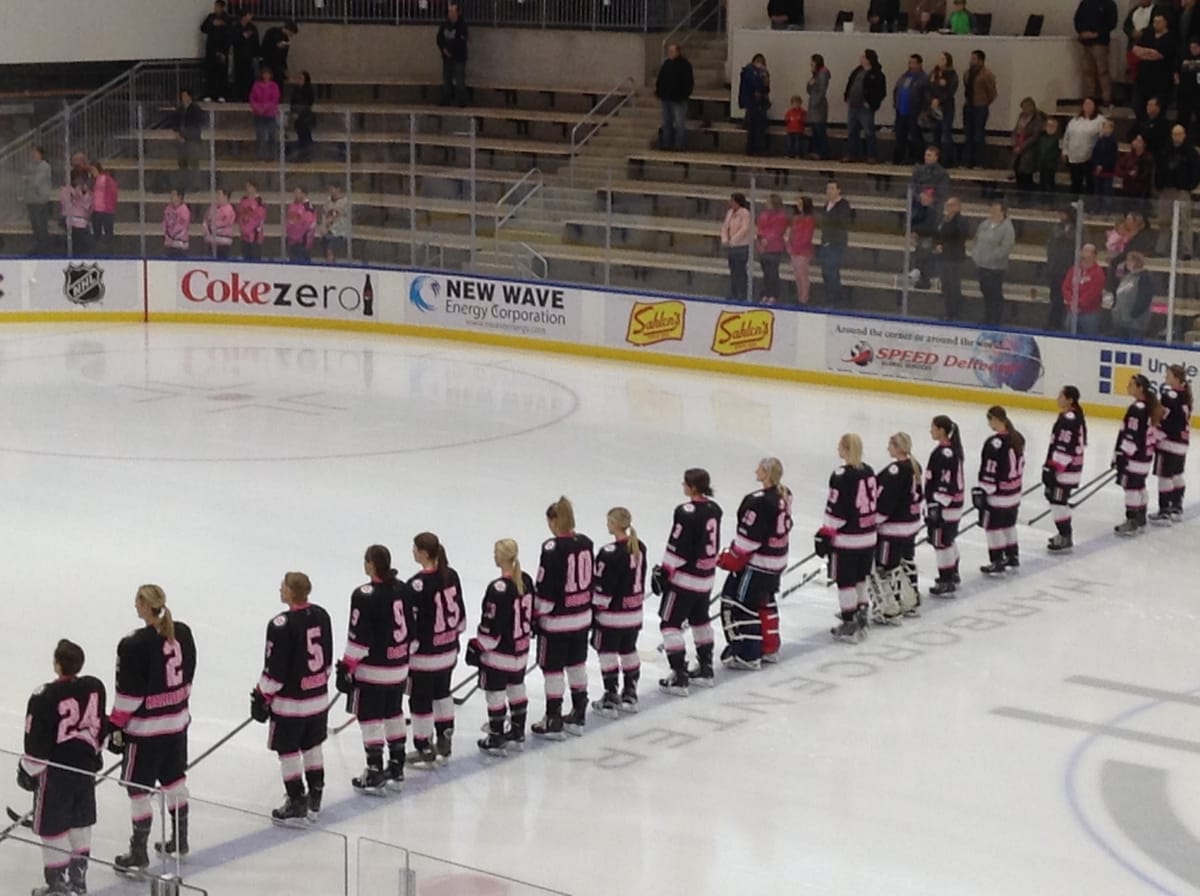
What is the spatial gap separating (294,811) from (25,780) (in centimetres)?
192

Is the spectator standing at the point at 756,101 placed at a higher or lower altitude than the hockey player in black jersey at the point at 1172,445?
higher

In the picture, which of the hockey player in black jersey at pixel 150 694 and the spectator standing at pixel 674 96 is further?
the spectator standing at pixel 674 96

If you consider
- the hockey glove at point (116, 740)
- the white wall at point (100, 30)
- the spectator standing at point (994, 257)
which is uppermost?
the white wall at point (100, 30)

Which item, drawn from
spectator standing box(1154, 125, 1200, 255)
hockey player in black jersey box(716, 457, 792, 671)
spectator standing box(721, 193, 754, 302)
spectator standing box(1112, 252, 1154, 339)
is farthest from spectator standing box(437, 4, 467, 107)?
hockey player in black jersey box(716, 457, 792, 671)

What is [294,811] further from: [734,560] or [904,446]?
[904,446]

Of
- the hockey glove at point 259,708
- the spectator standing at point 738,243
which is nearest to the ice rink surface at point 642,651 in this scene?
the hockey glove at point 259,708

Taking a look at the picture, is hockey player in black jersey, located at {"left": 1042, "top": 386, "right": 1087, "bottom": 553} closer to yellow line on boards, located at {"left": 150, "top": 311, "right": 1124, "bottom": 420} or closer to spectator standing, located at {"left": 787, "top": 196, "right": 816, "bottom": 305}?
yellow line on boards, located at {"left": 150, "top": 311, "right": 1124, "bottom": 420}

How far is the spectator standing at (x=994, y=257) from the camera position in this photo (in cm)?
1975

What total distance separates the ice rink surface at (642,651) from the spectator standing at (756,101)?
5627 millimetres

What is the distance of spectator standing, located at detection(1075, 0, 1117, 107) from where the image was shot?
2367 centimetres

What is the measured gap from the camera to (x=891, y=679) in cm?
1131

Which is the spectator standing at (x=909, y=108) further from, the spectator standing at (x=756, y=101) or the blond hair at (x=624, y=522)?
the blond hair at (x=624, y=522)

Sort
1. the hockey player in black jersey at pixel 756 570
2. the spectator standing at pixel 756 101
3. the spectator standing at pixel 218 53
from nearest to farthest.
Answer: the hockey player in black jersey at pixel 756 570, the spectator standing at pixel 756 101, the spectator standing at pixel 218 53

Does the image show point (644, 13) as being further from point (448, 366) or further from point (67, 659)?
point (67, 659)
